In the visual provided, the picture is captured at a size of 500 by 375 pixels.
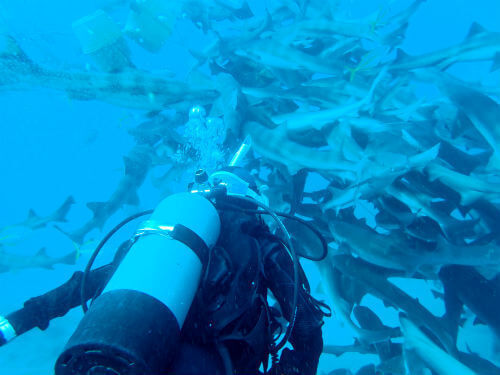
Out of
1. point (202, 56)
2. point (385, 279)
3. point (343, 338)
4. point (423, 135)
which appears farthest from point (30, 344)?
point (423, 135)

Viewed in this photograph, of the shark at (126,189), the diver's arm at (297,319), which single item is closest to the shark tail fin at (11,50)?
the shark at (126,189)

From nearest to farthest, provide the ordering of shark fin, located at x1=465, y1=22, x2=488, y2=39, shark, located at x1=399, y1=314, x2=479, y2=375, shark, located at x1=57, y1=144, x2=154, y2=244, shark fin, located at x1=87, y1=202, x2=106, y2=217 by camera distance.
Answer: shark, located at x1=399, y1=314, x2=479, y2=375 < shark fin, located at x1=465, y1=22, x2=488, y2=39 < shark fin, located at x1=87, y1=202, x2=106, y2=217 < shark, located at x1=57, y1=144, x2=154, y2=244

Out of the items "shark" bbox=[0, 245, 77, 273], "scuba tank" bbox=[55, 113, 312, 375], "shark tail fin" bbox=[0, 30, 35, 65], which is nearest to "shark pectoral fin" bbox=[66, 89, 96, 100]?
"shark tail fin" bbox=[0, 30, 35, 65]

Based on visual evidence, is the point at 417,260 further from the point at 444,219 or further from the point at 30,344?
the point at 30,344

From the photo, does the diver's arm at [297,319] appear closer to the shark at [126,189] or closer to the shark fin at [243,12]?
the shark at [126,189]

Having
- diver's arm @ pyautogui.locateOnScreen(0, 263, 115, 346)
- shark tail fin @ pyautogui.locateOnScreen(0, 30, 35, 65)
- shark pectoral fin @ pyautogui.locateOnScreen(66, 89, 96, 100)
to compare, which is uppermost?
shark tail fin @ pyautogui.locateOnScreen(0, 30, 35, 65)

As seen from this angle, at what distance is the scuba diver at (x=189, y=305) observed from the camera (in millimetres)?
1403

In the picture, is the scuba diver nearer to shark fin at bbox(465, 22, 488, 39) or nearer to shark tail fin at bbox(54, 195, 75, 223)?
shark fin at bbox(465, 22, 488, 39)

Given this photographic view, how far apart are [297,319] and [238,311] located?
44 cm

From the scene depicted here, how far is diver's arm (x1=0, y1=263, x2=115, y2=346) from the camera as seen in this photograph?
2.02m

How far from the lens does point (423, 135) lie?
3.77 meters

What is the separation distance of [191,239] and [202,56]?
353cm

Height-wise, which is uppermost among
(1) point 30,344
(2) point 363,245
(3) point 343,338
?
(2) point 363,245

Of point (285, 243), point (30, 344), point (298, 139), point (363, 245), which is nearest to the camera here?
point (285, 243)
